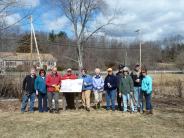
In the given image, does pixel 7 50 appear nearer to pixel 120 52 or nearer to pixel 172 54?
pixel 120 52

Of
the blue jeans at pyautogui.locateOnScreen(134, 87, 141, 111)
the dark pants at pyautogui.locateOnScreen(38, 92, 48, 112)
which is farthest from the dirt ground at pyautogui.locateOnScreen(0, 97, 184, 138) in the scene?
the blue jeans at pyautogui.locateOnScreen(134, 87, 141, 111)

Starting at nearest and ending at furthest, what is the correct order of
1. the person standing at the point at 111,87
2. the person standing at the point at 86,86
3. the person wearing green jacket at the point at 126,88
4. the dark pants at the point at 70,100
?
the person wearing green jacket at the point at 126,88 < the person standing at the point at 111,87 < the person standing at the point at 86,86 < the dark pants at the point at 70,100

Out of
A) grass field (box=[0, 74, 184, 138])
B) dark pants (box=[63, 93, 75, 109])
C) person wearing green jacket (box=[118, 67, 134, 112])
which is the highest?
person wearing green jacket (box=[118, 67, 134, 112])

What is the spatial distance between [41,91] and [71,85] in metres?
1.25

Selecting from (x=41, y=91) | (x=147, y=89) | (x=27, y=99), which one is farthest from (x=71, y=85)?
(x=147, y=89)

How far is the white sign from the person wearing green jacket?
1.65 metres

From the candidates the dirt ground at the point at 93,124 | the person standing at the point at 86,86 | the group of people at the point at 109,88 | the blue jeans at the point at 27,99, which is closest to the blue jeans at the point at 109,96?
the group of people at the point at 109,88

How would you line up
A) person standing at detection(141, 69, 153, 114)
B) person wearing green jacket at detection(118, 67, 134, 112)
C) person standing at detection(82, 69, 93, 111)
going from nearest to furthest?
person standing at detection(141, 69, 153, 114), person wearing green jacket at detection(118, 67, 134, 112), person standing at detection(82, 69, 93, 111)

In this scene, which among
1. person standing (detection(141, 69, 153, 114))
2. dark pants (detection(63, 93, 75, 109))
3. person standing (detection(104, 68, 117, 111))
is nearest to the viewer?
person standing (detection(141, 69, 153, 114))

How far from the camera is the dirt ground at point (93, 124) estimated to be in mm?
10172

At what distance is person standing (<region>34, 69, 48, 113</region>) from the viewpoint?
14691 mm

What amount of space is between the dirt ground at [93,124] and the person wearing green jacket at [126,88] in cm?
55

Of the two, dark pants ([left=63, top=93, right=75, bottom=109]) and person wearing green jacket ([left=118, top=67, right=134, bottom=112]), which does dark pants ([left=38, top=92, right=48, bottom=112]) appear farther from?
person wearing green jacket ([left=118, top=67, right=134, bottom=112])

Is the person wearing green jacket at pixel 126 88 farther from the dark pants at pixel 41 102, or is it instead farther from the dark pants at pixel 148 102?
the dark pants at pixel 41 102
